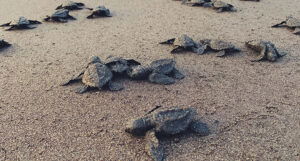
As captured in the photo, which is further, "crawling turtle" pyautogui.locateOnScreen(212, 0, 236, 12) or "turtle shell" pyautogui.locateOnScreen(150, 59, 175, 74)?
"crawling turtle" pyautogui.locateOnScreen(212, 0, 236, 12)

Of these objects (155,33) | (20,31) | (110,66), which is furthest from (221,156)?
(20,31)

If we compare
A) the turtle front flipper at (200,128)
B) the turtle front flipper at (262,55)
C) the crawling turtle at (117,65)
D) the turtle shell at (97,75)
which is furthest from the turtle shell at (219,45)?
the turtle front flipper at (200,128)

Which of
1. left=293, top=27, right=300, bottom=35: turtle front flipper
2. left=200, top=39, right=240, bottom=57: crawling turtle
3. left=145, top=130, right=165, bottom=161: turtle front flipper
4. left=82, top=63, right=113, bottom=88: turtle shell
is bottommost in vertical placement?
left=145, top=130, right=165, bottom=161: turtle front flipper

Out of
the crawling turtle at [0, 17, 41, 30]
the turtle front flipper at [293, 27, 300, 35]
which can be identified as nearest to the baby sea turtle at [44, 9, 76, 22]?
the crawling turtle at [0, 17, 41, 30]

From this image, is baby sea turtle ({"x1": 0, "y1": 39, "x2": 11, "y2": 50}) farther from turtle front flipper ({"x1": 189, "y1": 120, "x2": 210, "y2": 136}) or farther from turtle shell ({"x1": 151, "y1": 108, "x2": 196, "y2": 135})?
Result: turtle front flipper ({"x1": 189, "y1": 120, "x2": 210, "y2": 136})

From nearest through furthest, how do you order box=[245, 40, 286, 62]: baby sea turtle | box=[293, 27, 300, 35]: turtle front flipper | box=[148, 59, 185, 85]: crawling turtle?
box=[148, 59, 185, 85]: crawling turtle → box=[245, 40, 286, 62]: baby sea turtle → box=[293, 27, 300, 35]: turtle front flipper

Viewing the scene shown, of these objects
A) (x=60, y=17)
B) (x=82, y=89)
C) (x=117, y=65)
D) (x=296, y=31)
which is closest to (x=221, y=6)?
(x=296, y=31)

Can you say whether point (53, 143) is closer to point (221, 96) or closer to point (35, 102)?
point (35, 102)
